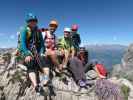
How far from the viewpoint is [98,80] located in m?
18.5

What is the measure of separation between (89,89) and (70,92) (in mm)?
1500

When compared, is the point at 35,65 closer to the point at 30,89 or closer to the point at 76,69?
the point at 30,89

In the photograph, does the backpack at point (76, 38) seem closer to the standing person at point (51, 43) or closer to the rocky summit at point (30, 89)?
the standing person at point (51, 43)

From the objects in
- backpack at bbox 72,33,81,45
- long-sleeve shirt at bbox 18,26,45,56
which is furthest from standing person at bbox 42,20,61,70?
backpack at bbox 72,33,81,45

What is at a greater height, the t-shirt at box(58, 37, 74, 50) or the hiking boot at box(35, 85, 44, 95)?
the t-shirt at box(58, 37, 74, 50)

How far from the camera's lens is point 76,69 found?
59.8 ft

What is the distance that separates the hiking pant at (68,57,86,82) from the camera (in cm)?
1781

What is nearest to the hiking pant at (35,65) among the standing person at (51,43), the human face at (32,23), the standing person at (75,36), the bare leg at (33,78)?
the bare leg at (33,78)

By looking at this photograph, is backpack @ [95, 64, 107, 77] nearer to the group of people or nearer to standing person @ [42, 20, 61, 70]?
the group of people

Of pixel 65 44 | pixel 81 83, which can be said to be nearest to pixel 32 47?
pixel 81 83

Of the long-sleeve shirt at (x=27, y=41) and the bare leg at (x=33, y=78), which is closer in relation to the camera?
the bare leg at (x=33, y=78)

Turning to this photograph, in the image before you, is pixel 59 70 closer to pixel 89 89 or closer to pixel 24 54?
pixel 89 89

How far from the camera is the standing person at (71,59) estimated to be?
17797mm

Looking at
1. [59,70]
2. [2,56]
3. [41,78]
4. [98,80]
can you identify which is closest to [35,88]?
[41,78]
